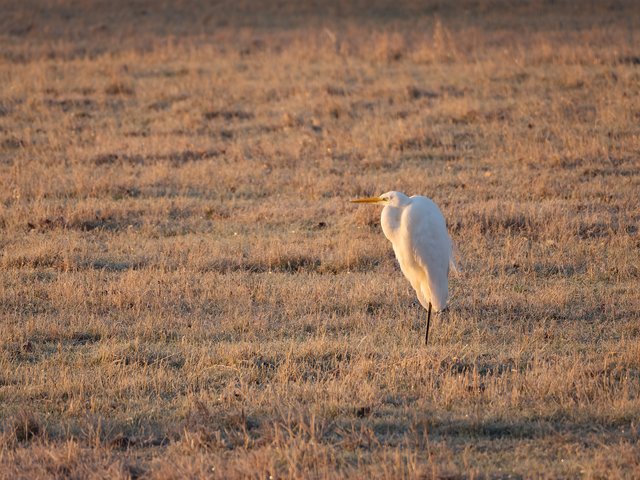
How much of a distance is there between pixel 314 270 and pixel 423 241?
5.39ft

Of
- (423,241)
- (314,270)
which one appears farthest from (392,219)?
(314,270)

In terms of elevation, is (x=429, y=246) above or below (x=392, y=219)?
below

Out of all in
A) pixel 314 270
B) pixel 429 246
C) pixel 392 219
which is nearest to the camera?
pixel 429 246

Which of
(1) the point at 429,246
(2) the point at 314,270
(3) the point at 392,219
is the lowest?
(2) the point at 314,270

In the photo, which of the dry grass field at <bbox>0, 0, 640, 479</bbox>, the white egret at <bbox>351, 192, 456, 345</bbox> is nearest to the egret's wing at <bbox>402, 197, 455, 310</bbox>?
the white egret at <bbox>351, 192, 456, 345</bbox>

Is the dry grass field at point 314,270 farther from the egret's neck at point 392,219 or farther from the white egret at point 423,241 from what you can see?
the egret's neck at point 392,219

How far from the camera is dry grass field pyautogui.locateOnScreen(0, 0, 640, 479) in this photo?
4.51 meters

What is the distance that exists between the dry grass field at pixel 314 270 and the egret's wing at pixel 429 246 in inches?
12.0

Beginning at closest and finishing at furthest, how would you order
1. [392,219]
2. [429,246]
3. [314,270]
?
[429,246], [392,219], [314,270]

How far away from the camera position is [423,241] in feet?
20.2

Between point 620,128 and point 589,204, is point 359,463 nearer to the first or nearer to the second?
point 589,204

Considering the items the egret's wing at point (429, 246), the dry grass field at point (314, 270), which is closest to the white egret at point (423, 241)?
the egret's wing at point (429, 246)

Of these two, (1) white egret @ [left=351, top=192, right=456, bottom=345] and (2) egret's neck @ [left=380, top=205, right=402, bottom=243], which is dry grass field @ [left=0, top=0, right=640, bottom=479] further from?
(2) egret's neck @ [left=380, top=205, right=402, bottom=243]

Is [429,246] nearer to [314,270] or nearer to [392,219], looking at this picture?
[392,219]
